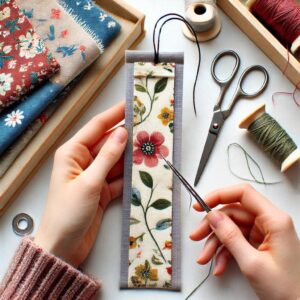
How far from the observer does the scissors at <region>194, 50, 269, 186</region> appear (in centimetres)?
121

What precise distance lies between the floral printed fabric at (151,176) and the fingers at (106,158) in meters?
0.05

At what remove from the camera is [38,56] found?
1176 mm

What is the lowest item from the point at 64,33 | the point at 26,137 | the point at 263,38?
the point at 26,137

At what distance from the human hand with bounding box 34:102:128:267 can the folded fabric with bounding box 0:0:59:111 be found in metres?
0.15

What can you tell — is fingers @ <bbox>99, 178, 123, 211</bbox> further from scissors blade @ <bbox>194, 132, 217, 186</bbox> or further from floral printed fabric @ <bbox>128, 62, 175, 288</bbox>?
scissors blade @ <bbox>194, 132, 217, 186</bbox>

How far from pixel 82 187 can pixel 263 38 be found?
535 mm

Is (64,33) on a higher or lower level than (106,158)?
higher

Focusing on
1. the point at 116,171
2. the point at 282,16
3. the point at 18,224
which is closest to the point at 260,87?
the point at 282,16

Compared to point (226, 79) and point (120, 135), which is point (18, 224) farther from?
point (226, 79)

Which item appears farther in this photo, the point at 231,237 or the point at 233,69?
the point at 233,69

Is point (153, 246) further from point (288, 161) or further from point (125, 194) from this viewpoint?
point (288, 161)

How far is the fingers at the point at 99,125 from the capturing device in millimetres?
1151

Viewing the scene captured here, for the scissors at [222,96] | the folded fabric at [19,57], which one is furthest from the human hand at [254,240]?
the folded fabric at [19,57]

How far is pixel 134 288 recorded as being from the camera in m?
1.17
